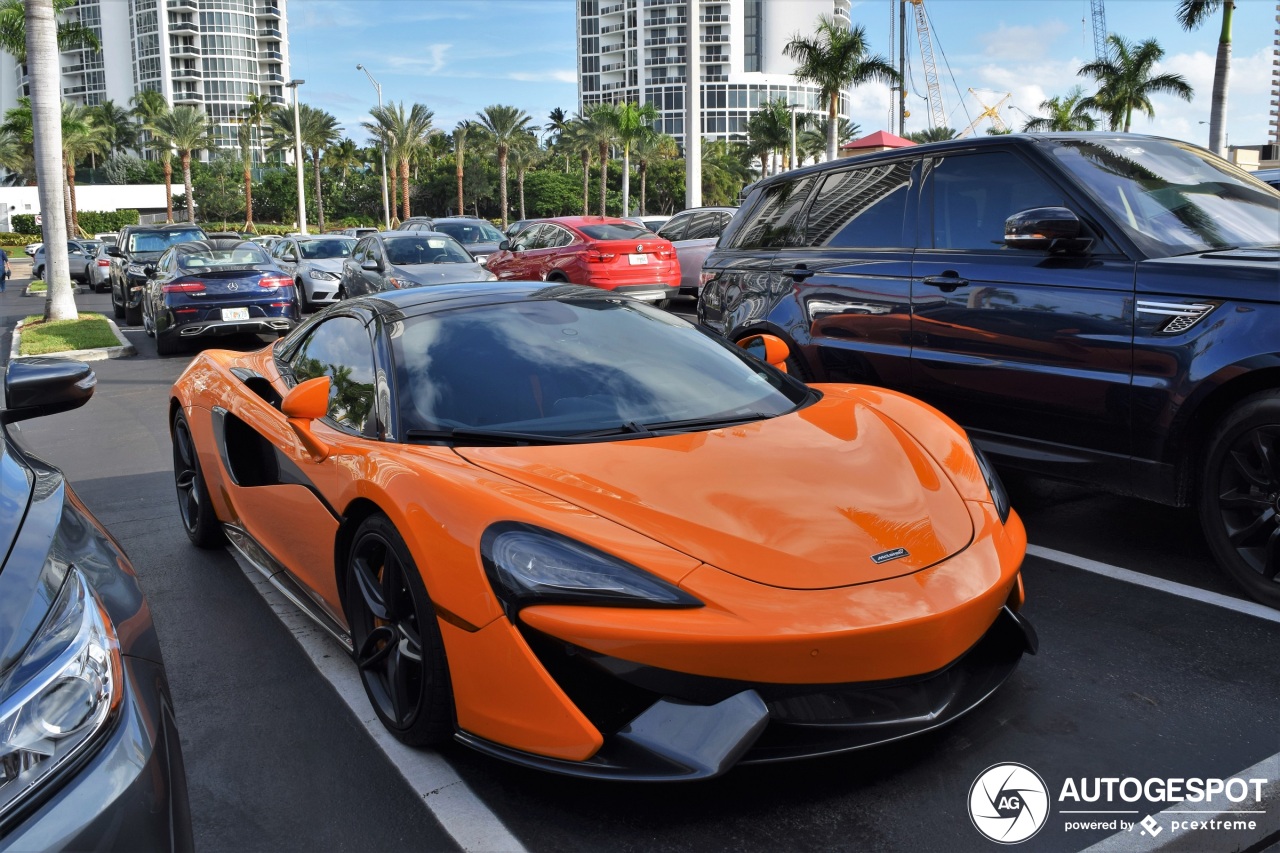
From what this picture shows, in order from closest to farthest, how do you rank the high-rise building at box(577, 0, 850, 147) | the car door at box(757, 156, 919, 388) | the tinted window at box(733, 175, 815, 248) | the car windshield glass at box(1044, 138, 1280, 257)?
the car windshield glass at box(1044, 138, 1280, 257)
the car door at box(757, 156, 919, 388)
the tinted window at box(733, 175, 815, 248)
the high-rise building at box(577, 0, 850, 147)

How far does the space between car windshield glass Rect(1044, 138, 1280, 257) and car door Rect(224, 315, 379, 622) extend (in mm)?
3165

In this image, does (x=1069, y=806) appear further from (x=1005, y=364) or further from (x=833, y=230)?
(x=833, y=230)

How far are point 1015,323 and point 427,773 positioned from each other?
317 cm

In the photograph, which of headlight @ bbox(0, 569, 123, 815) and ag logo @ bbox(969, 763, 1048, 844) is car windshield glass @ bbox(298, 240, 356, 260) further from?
headlight @ bbox(0, 569, 123, 815)

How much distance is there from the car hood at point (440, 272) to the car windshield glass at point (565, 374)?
11169 millimetres

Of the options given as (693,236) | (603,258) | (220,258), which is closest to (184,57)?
(693,236)

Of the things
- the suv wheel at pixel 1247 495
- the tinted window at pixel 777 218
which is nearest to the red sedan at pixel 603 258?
the tinted window at pixel 777 218

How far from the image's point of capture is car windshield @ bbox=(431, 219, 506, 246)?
21875 mm

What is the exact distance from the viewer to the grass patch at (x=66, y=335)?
538 inches

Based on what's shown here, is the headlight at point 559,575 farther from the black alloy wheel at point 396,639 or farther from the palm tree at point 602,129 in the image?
the palm tree at point 602,129

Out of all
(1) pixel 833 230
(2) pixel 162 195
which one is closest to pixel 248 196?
(2) pixel 162 195

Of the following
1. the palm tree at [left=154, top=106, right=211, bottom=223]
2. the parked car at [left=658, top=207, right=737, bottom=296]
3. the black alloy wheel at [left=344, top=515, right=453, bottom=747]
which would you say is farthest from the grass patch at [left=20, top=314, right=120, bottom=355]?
the palm tree at [left=154, top=106, right=211, bottom=223]

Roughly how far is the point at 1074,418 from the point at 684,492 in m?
2.31

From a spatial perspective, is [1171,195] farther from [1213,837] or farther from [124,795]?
[124,795]
